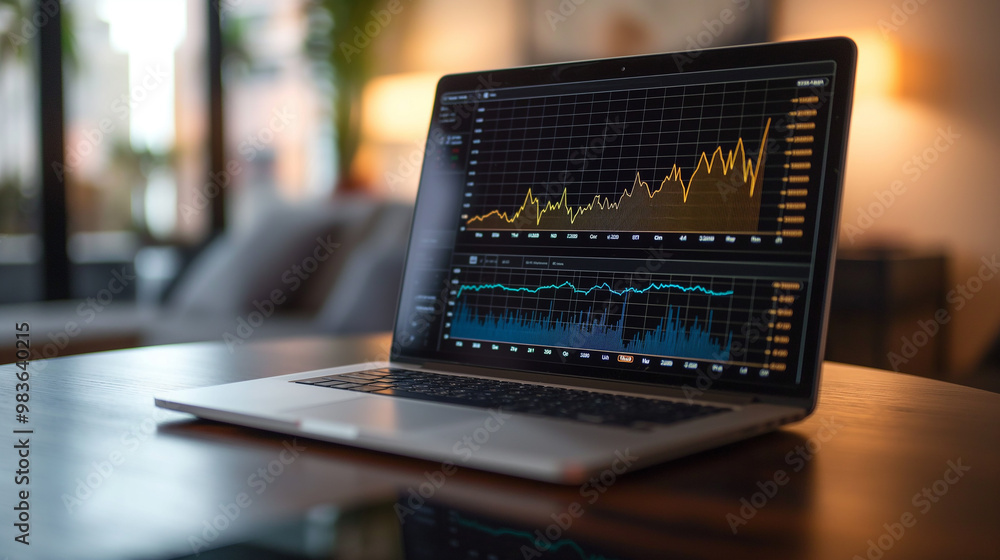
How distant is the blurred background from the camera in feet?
8.47

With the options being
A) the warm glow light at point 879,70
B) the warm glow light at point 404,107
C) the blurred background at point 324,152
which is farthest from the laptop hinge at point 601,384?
the warm glow light at point 404,107

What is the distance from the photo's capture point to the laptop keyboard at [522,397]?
0.56 m

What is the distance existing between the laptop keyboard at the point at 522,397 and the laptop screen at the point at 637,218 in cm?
8

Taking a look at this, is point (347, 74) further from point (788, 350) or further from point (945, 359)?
point (788, 350)

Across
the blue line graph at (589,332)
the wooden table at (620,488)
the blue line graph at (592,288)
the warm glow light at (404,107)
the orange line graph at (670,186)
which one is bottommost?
the wooden table at (620,488)

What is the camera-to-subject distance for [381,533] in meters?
0.40

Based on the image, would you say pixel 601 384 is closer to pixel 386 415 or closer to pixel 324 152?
pixel 386 415

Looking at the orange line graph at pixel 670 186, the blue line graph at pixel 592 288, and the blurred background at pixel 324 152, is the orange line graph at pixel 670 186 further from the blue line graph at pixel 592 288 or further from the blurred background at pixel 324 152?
the blurred background at pixel 324 152

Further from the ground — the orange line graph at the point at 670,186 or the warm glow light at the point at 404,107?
the warm glow light at the point at 404,107

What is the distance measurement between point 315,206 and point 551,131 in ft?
7.02

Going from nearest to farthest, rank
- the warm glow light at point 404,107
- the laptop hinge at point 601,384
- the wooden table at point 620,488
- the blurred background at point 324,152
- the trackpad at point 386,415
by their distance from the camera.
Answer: the wooden table at point 620,488 < the trackpad at point 386,415 < the laptop hinge at point 601,384 < the blurred background at point 324,152 < the warm glow light at point 404,107

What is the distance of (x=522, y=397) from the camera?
639 mm

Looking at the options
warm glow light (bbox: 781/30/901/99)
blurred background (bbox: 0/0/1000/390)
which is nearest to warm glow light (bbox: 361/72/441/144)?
blurred background (bbox: 0/0/1000/390)

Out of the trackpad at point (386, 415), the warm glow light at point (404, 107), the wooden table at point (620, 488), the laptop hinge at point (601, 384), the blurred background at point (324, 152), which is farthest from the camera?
the warm glow light at point (404, 107)
